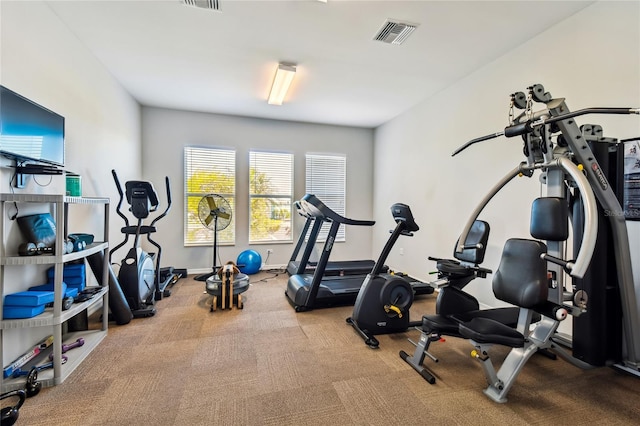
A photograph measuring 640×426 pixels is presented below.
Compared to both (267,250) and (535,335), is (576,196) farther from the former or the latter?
(267,250)

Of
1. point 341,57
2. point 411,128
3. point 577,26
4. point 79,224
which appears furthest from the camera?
point 411,128

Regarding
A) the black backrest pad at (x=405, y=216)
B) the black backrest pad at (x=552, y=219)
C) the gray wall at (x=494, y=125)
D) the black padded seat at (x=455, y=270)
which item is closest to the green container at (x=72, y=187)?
the black backrest pad at (x=405, y=216)

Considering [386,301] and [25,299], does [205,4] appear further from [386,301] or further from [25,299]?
[386,301]

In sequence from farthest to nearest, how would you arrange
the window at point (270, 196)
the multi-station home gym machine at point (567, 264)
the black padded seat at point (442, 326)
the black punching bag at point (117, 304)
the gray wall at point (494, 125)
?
the window at point (270, 196)
the black punching bag at point (117, 304)
the gray wall at point (494, 125)
the black padded seat at point (442, 326)
the multi-station home gym machine at point (567, 264)

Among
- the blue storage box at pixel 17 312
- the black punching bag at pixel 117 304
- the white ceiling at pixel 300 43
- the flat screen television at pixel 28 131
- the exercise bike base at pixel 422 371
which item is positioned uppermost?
the white ceiling at pixel 300 43

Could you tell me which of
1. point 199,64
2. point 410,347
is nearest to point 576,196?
point 410,347

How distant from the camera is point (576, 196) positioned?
213 centimetres

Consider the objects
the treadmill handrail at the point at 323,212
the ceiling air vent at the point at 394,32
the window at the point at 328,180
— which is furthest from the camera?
the window at the point at 328,180

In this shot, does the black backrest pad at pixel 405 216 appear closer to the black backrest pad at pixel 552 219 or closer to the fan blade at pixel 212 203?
the black backrest pad at pixel 552 219

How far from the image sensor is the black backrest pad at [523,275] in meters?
1.76

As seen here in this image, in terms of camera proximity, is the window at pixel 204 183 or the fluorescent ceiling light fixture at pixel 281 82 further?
the window at pixel 204 183

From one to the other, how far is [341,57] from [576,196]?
254 centimetres

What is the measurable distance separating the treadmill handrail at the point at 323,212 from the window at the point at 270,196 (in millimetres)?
2093

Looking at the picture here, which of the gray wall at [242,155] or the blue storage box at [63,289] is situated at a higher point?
the gray wall at [242,155]
